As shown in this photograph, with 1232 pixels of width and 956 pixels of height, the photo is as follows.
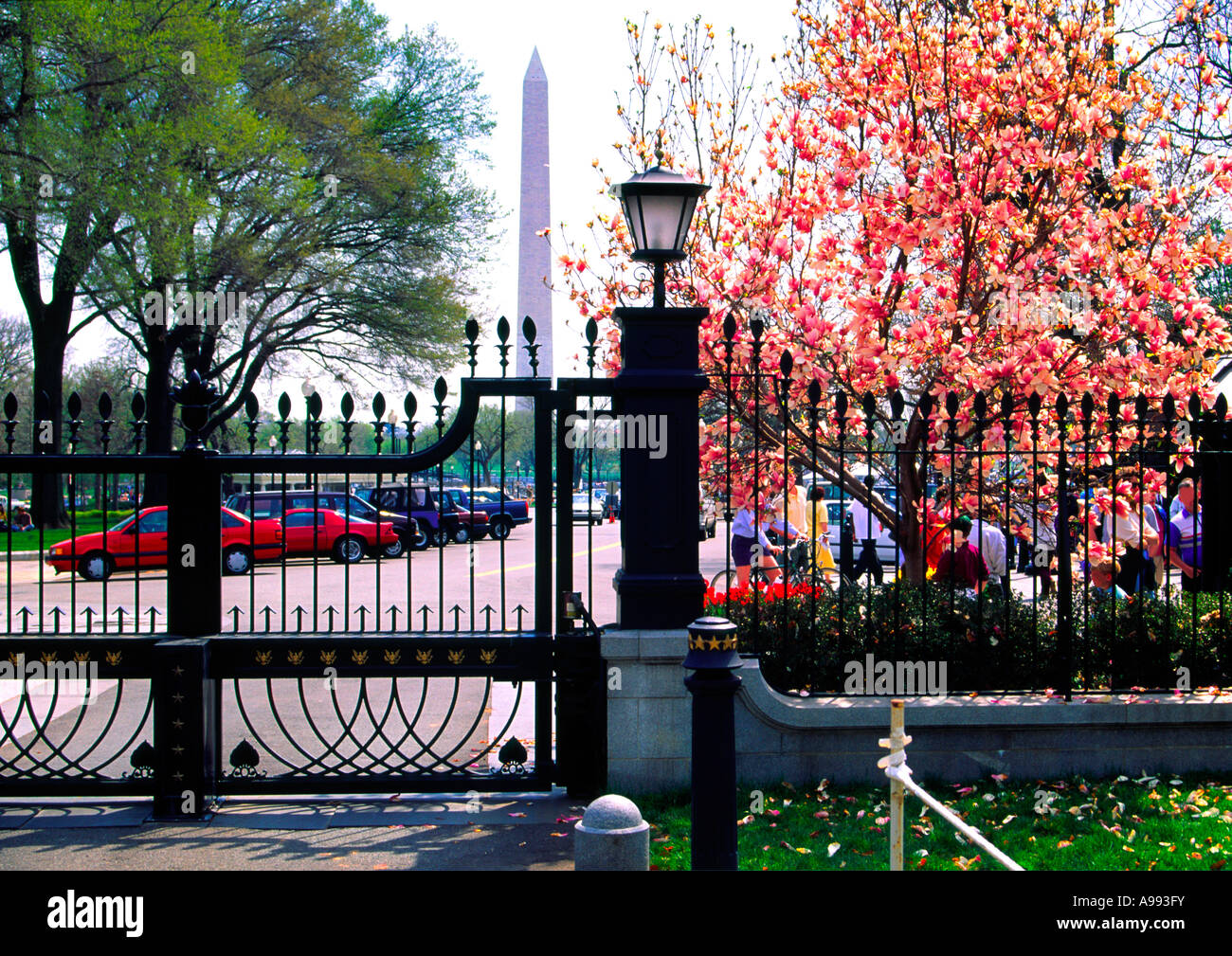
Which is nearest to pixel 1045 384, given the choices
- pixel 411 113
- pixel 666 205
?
pixel 666 205

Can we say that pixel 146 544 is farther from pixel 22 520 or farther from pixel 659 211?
pixel 22 520

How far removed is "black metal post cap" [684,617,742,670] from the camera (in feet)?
12.8

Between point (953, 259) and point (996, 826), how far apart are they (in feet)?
14.5

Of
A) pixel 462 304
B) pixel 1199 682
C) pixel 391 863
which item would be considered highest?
pixel 462 304

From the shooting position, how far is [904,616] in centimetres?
649

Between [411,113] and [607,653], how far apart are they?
33.8 metres

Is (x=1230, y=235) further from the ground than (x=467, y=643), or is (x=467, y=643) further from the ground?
(x=1230, y=235)

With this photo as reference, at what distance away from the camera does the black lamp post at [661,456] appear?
5680 millimetres

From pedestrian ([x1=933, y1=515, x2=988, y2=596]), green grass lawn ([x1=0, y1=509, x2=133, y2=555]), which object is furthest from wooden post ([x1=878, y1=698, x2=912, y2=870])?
green grass lawn ([x1=0, y1=509, x2=133, y2=555])

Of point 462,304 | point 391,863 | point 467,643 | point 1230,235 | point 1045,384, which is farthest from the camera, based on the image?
point 462,304

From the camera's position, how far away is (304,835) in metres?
5.26

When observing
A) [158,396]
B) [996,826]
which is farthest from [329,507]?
[996,826]

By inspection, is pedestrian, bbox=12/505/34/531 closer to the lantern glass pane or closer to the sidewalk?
the sidewalk
